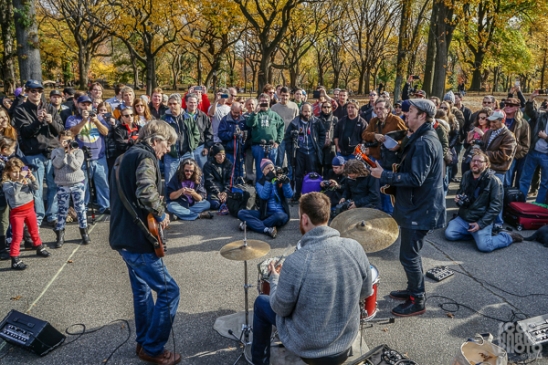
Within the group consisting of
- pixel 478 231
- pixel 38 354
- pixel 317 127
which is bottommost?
pixel 38 354

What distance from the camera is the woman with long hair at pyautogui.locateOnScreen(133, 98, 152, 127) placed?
7.81 meters

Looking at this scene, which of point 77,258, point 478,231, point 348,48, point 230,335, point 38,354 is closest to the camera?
point 38,354

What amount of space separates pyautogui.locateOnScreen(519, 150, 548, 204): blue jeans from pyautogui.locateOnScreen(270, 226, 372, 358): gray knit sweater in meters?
6.87

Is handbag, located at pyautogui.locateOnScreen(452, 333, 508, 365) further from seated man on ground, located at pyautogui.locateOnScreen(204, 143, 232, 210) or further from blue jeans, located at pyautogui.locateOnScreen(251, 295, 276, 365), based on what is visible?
seated man on ground, located at pyautogui.locateOnScreen(204, 143, 232, 210)

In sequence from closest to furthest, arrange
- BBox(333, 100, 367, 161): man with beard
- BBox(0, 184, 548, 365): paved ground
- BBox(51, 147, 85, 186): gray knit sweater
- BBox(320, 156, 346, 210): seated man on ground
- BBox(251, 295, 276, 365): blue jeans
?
BBox(251, 295, 276, 365): blue jeans → BBox(0, 184, 548, 365): paved ground → BBox(51, 147, 85, 186): gray knit sweater → BBox(320, 156, 346, 210): seated man on ground → BBox(333, 100, 367, 161): man with beard

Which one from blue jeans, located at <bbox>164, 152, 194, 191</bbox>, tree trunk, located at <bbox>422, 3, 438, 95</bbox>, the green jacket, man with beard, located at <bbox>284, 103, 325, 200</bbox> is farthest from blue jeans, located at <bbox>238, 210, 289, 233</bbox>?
tree trunk, located at <bbox>422, 3, 438, 95</bbox>

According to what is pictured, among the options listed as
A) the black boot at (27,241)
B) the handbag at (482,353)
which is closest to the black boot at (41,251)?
the black boot at (27,241)

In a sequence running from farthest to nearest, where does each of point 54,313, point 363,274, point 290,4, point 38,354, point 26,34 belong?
point 290,4 < point 26,34 < point 54,313 < point 38,354 < point 363,274

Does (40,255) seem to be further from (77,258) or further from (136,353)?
(136,353)

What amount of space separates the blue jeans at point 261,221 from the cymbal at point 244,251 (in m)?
2.99

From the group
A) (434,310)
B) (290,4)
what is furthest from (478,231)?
(290,4)

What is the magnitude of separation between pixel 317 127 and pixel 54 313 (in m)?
5.80

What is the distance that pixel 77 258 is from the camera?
19.7 feet

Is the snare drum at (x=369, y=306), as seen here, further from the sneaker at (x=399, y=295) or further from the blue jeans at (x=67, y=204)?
the blue jeans at (x=67, y=204)
